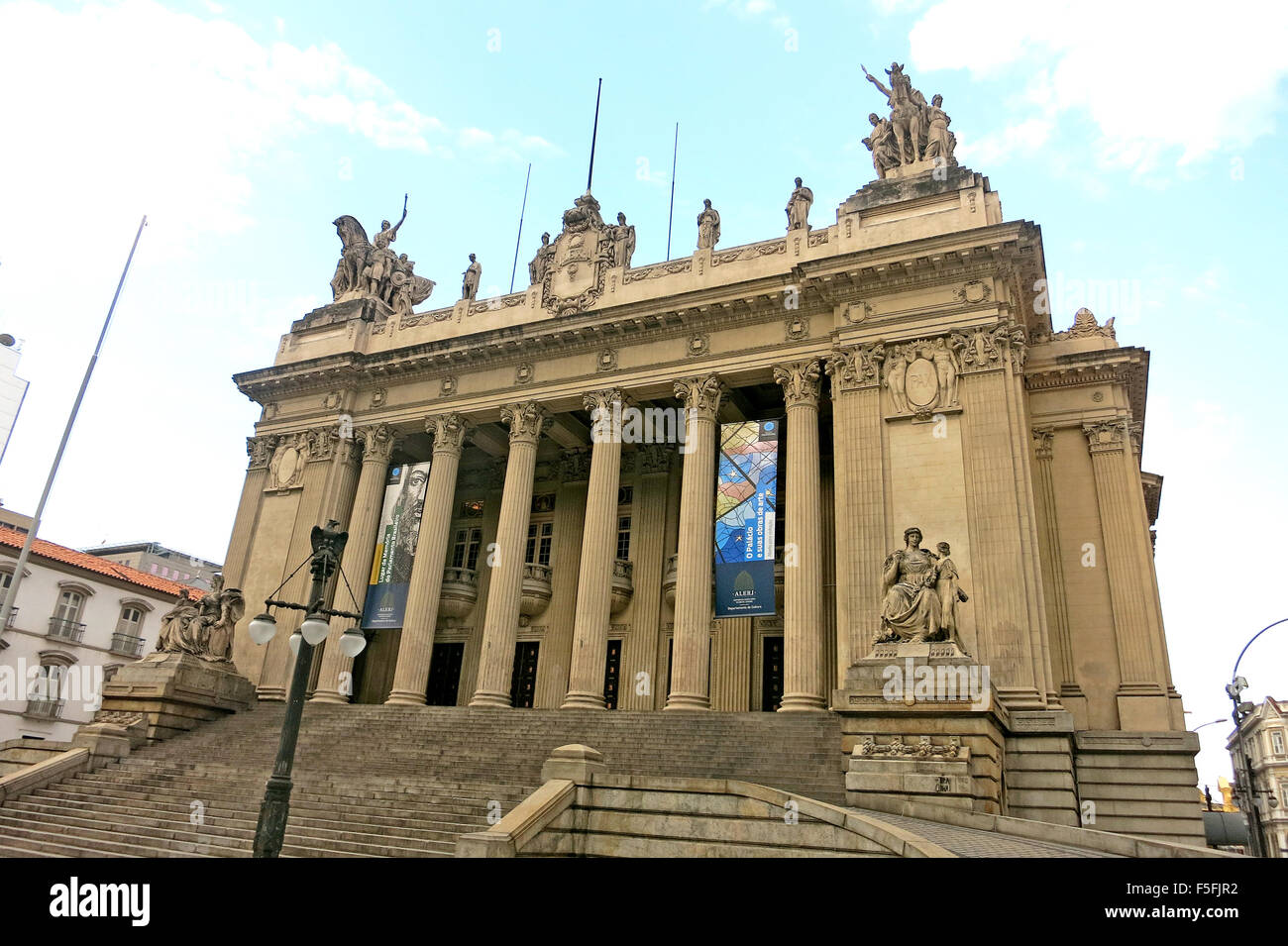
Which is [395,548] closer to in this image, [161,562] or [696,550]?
[696,550]

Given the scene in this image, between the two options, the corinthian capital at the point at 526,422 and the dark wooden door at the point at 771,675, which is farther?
the corinthian capital at the point at 526,422

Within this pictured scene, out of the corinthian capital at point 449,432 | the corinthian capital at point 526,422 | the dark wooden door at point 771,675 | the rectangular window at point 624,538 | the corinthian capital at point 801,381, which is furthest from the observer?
the rectangular window at point 624,538

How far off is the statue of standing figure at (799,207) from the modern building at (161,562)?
51752 millimetres

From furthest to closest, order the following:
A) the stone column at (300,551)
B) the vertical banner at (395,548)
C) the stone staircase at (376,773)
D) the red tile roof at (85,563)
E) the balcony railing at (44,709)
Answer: the balcony railing at (44,709), the red tile roof at (85,563), the vertical banner at (395,548), the stone column at (300,551), the stone staircase at (376,773)

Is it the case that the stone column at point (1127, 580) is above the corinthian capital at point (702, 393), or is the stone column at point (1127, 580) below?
below

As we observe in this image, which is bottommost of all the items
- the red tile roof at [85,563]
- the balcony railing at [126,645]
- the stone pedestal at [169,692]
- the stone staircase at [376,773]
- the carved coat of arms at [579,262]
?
the stone staircase at [376,773]

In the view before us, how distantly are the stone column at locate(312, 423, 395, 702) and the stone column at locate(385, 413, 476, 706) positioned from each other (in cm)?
155

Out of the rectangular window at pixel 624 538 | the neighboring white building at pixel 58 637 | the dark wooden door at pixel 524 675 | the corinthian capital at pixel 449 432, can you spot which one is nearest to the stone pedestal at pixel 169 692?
the dark wooden door at pixel 524 675

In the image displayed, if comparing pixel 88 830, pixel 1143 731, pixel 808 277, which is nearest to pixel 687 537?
pixel 808 277

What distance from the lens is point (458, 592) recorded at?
29688 mm

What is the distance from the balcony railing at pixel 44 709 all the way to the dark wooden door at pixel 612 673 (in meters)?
27.0

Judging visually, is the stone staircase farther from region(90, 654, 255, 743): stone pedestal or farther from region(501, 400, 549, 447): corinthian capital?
region(501, 400, 549, 447): corinthian capital

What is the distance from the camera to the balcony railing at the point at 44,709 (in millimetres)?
37562

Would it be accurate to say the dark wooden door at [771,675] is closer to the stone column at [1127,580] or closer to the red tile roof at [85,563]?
the stone column at [1127,580]
